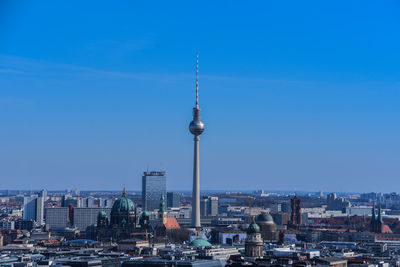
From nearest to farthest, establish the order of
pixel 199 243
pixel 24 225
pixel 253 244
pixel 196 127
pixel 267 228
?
pixel 253 244 < pixel 199 243 < pixel 196 127 < pixel 267 228 < pixel 24 225

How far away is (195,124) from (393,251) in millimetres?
36451

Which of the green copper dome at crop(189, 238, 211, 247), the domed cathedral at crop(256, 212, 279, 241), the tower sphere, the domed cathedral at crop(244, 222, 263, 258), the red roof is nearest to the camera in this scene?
the domed cathedral at crop(244, 222, 263, 258)

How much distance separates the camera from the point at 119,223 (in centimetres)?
15850

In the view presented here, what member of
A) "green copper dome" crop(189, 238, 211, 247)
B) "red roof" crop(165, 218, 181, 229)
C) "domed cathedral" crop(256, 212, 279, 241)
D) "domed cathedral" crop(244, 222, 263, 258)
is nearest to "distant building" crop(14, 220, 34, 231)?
"red roof" crop(165, 218, 181, 229)

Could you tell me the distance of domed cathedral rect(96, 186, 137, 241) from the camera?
15662cm

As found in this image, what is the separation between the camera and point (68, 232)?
6983 inches

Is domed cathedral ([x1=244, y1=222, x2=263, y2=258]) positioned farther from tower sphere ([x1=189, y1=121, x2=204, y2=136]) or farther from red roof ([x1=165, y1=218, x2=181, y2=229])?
red roof ([x1=165, y1=218, x2=181, y2=229])

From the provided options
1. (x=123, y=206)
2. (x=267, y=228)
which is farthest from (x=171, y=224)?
(x=267, y=228)

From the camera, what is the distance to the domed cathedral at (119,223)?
157m

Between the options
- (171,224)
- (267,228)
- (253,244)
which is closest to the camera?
(253,244)

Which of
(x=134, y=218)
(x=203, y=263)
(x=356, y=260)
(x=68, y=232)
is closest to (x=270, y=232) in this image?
(x=134, y=218)

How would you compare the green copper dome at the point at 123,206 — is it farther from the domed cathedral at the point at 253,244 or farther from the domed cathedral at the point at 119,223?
the domed cathedral at the point at 253,244

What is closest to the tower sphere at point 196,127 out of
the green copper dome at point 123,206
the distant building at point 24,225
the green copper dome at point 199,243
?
the green copper dome at point 123,206

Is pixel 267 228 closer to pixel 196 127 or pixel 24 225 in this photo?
pixel 196 127
